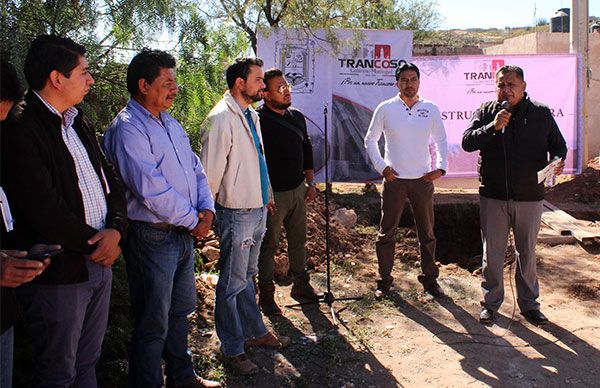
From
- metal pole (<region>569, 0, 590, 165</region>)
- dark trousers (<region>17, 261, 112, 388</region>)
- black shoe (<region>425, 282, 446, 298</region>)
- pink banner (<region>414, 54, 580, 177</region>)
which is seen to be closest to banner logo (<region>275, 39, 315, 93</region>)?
pink banner (<region>414, 54, 580, 177</region>)

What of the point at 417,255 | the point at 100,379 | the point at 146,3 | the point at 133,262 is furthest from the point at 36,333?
the point at 417,255

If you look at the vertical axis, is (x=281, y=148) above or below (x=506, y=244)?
above

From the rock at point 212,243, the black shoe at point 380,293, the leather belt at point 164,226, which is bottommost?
the black shoe at point 380,293

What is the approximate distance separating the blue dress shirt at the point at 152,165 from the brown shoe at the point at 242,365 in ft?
3.86

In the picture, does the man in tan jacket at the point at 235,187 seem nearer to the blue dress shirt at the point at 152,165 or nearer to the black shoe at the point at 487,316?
the blue dress shirt at the point at 152,165

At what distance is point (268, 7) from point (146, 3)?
20.2 ft

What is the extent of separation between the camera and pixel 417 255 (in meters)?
6.84

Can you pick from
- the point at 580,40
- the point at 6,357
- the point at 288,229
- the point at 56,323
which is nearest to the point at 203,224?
the point at 56,323

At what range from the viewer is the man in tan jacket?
389 centimetres

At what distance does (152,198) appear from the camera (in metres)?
3.12

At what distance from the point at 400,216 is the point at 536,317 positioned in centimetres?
143

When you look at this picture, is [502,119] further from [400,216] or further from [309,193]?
[309,193]

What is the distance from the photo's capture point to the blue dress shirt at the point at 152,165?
3135mm

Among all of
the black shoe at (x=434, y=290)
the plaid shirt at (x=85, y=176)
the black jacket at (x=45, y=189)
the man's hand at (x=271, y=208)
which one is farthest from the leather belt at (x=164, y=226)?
the black shoe at (x=434, y=290)
